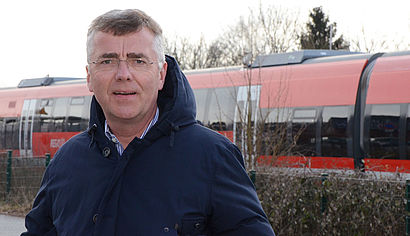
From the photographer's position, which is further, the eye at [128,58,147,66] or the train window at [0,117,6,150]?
the train window at [0,117,6,150]

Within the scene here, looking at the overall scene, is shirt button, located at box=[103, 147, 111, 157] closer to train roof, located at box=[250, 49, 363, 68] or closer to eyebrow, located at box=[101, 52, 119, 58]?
eyebrow, located at box=[101, 52, 119, 58]

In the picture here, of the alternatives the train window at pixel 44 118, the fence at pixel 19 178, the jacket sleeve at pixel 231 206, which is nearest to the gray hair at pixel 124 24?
the jacket sleeve at pixel 231 206

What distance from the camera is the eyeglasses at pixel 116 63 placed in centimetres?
258

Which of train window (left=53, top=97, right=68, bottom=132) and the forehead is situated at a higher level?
the forehead

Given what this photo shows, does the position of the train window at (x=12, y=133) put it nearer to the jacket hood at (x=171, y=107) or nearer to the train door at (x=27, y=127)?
the train door at (x=27, y=127)

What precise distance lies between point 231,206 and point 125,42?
2.45 feet

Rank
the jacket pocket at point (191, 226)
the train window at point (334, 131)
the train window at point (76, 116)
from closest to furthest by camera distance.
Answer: the jacket pocket at point (191, 226)
the train window at point (334, 131)
the train window at point (76, 116)

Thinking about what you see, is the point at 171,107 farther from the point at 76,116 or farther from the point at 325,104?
the point at 76,116

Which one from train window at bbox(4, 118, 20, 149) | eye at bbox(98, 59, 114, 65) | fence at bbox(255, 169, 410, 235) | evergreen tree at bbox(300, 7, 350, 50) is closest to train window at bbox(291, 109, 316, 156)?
fence at bbox(255, 169, 410, 235)

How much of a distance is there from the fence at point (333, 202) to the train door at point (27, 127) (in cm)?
1703

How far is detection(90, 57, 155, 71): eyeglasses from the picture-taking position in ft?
8.46

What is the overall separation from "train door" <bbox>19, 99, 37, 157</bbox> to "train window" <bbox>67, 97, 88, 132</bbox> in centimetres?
243

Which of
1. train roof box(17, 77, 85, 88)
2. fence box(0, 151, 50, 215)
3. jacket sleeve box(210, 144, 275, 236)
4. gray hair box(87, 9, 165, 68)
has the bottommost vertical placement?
fence box(0, 151, 50, 215)

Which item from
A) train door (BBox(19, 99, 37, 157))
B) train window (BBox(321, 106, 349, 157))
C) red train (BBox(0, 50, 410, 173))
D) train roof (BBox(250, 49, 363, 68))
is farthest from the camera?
train door (BBox(19, 99, 37, 157))
